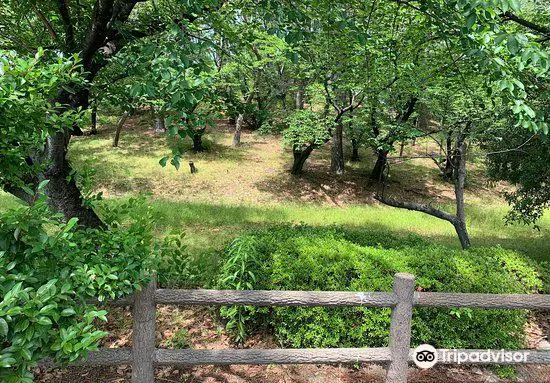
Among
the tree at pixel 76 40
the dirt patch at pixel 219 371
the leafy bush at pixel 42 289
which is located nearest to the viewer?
the leafy bush at pixel 42 289

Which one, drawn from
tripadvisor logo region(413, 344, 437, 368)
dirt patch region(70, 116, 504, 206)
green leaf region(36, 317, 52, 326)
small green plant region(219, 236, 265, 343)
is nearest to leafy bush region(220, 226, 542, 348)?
small green plant region(219, 236, 265, 343)

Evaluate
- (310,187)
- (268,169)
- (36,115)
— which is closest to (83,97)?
(36,115)

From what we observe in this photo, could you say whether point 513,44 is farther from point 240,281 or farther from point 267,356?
point 240,281

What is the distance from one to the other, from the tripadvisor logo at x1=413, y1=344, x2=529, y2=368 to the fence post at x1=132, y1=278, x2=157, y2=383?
7.53 feet

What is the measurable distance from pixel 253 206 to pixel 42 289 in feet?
39.3

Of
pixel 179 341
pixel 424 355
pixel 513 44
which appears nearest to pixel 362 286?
pixel 424 355

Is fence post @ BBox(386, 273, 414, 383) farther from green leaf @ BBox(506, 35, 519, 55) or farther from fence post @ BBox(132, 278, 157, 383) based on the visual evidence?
fence post @ BBox(132, 278, 157, 383)

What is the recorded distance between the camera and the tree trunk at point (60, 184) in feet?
13.5

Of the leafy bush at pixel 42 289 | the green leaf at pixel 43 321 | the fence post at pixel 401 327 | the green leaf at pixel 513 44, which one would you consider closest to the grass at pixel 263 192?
the fence post at pixel 401 327

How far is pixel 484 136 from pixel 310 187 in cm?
912

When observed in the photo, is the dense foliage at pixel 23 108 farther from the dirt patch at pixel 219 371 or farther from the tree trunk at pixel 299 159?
the tree trunk at pixel 299 159

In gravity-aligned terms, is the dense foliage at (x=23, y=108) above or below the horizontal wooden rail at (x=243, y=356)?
above

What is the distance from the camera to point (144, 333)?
2902mm

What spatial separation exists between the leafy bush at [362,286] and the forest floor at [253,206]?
0.31 meters
